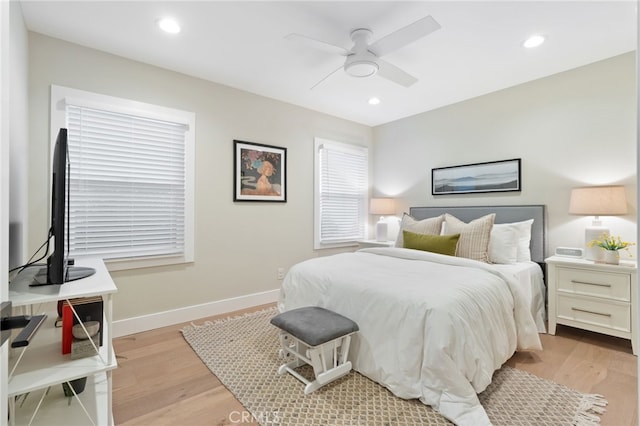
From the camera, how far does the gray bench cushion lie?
1.78m

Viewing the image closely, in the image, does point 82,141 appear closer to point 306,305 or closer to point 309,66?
point 309,66

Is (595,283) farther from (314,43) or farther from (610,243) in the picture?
(314,43)

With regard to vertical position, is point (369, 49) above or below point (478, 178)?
above

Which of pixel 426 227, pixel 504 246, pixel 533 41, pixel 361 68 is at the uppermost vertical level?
pixel 533 41

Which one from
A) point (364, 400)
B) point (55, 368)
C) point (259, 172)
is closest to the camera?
point (55, 368)

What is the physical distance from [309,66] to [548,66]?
7.53 feet

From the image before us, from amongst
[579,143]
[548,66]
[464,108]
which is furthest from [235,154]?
[579,143]

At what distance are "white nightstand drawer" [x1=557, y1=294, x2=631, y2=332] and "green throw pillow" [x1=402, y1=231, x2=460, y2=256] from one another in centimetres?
98

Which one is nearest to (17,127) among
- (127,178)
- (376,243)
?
(127,178)

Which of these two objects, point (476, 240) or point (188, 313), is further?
point (188, 313)

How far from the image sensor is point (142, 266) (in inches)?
110

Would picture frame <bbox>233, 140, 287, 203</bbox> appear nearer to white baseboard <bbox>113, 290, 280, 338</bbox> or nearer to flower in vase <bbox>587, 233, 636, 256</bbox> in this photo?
white baseboard <bbox>113, 290, 280, 338</bbox>

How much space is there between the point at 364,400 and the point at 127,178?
8.66 ft

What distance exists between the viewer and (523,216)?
318 cm
